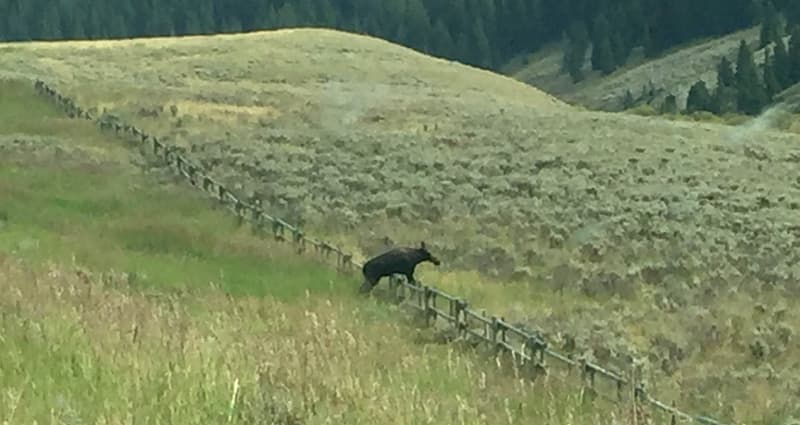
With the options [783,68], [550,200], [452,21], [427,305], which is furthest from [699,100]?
[427,305]

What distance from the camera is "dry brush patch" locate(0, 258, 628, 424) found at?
20.5 ft

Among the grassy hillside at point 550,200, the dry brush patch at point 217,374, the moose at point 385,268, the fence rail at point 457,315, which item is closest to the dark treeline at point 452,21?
the grassy hillside at point 550,200

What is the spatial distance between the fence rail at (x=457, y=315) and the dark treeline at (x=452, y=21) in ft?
328

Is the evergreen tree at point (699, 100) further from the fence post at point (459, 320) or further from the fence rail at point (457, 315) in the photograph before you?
the fence post at point (459, 320)

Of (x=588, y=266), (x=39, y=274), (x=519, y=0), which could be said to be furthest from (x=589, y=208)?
(x=519, y=0)

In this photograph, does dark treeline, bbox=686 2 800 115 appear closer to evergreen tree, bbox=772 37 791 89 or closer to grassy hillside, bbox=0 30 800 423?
evergreen tree, bbox=772 37 791 89

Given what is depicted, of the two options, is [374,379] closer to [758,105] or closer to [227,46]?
[227,46]

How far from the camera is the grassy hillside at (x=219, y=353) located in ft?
20.8

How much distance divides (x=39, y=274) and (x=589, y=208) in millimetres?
16400

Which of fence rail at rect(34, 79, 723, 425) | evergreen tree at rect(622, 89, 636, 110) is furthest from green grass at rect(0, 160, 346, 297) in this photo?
evergreen tree at rect(622, 89, 636, 110)

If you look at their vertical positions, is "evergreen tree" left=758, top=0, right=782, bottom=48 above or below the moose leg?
below

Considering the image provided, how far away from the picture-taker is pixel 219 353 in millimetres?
7621

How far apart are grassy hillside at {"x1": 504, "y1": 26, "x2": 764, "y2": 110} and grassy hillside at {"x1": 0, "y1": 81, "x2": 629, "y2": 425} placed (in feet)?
257

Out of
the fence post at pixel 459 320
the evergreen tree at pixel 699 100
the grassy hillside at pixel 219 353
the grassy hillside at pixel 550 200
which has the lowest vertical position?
the evergreen tree at pixel 699 100
